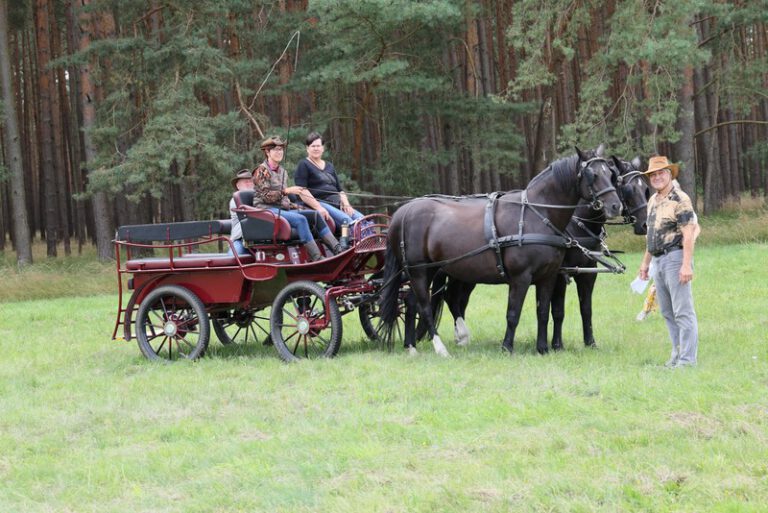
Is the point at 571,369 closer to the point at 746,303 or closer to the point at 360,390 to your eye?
the point at 360,390

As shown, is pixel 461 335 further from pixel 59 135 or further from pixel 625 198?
pixel 59 135

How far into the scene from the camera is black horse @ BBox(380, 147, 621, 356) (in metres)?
8.86

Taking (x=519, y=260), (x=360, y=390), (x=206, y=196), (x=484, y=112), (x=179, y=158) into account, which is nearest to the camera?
(x=360, y=390)

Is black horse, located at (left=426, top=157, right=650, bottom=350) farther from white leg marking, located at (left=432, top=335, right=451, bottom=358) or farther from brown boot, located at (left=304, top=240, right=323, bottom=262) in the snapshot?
brown boot, located at (left=304, top=240, right=323, bottom=262)

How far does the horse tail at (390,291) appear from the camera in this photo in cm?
969

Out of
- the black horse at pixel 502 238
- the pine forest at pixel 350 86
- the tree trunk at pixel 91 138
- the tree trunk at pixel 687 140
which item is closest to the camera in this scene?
the black horse at pixel 502 238

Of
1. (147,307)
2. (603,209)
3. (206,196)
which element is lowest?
(147,307)

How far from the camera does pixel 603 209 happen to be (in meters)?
8.65

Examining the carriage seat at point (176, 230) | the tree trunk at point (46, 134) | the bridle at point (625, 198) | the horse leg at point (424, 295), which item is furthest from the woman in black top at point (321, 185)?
the tree trunk at point (46, 134)

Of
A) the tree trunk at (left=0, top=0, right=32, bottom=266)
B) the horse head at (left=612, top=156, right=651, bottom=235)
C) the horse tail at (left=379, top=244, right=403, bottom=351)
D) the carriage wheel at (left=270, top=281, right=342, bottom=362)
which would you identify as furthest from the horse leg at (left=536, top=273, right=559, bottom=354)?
the tree trunk at (left=0, top=0, right=32, bottom=266)

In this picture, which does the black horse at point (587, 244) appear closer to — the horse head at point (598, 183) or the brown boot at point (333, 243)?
the horse head at point (598, 183)

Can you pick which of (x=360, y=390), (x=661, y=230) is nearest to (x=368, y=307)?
(x=360, y=390)

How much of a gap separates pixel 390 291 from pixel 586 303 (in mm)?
2042

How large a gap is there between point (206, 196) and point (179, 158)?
238cm
